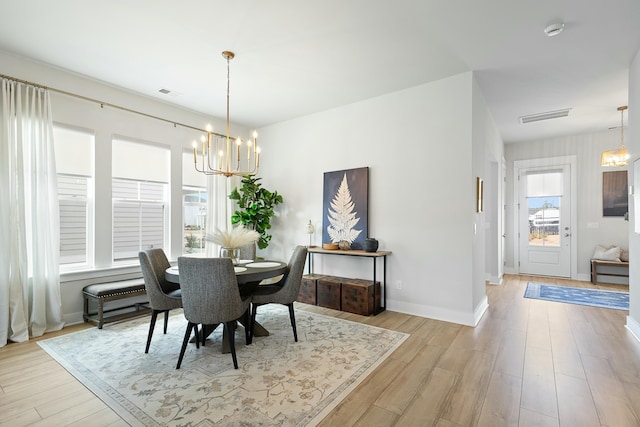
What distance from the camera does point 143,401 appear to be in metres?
2.12

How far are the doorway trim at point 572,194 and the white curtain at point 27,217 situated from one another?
26.7ft

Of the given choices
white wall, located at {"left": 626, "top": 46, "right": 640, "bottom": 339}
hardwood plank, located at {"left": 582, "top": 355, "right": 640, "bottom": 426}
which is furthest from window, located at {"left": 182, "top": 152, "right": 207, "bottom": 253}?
white wall, located at {"left": 626, "top": 46, "right": 640, "bottom": 339}

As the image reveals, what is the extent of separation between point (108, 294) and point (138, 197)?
1454 millimetres

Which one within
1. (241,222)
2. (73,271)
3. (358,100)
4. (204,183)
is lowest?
(73,271)

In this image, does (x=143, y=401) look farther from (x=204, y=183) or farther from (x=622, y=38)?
(x=622, y=38)

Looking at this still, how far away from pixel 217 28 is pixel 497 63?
2993 mm

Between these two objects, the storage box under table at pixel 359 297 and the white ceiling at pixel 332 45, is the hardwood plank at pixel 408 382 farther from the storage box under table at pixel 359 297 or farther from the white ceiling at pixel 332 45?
the white ceiling at pixel 332 45

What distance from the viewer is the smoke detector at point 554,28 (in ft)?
8.91

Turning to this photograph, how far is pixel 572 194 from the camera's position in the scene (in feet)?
20.8

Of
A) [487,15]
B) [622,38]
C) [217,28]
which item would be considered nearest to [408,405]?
[487,15]

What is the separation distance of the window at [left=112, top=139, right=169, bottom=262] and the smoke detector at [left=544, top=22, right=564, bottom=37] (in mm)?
4838

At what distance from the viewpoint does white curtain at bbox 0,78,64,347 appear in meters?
3.19

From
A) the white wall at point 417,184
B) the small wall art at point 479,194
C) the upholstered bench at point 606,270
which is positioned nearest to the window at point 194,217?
the white wall at point 417,184

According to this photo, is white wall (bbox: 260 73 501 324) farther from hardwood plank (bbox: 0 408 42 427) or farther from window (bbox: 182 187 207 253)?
hardwood plank (bbox: 0 408 42 427)
